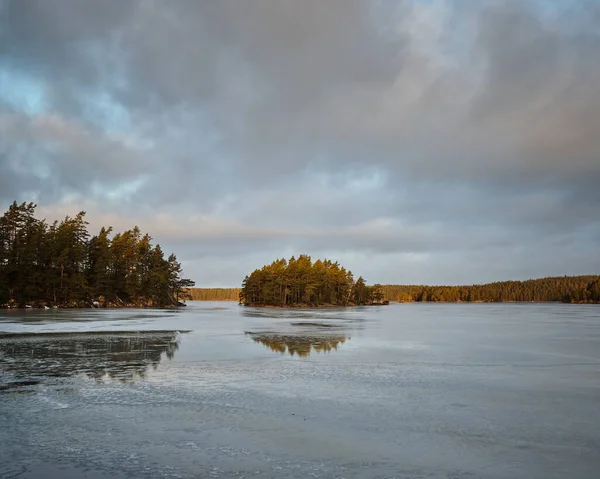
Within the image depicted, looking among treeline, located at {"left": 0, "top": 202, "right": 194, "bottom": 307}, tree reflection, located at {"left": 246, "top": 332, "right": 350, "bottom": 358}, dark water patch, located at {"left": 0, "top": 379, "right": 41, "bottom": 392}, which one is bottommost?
tree reflection, located at {"left": 246, "top": 332, "right": 350, "bottom": 358}

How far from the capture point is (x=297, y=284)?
12825cm

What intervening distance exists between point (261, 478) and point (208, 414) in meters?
3.77

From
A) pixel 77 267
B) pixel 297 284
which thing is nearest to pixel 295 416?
pixel 77 267

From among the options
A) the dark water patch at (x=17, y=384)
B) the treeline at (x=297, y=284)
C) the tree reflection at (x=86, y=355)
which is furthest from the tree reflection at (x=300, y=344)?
the treeline at (x=297, y=284)

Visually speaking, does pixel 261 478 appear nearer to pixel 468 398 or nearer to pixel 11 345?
pixel 468 398

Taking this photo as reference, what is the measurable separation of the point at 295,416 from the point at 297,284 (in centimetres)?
11852

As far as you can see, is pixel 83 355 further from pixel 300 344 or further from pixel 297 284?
pixel 297 284

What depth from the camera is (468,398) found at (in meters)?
12.0

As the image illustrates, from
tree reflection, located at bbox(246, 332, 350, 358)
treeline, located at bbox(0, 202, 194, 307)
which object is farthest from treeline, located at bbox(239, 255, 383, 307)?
tree reflection, located at bbox(246, 332, 350, 358)

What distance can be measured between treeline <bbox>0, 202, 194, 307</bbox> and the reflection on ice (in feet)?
170

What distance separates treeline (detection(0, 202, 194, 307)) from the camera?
72.8 metres

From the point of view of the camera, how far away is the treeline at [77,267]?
7275 centimetres

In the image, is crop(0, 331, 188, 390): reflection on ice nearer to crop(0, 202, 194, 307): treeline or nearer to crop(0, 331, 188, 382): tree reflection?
crop(0, 331, 188, 382): tree reflection

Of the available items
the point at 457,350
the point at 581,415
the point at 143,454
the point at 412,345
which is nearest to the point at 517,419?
the point at 581,415
